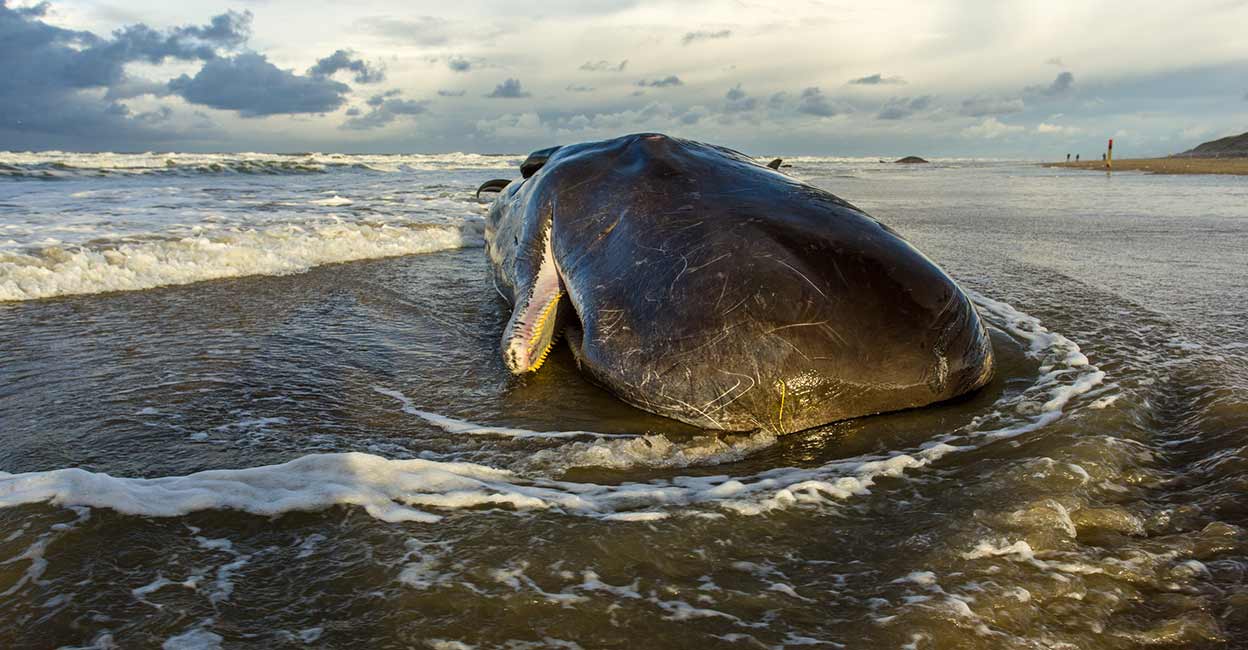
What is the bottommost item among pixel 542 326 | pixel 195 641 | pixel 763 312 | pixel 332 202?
pixel 195 641

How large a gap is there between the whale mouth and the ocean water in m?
0.11

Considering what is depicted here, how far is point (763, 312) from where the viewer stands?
3174mm

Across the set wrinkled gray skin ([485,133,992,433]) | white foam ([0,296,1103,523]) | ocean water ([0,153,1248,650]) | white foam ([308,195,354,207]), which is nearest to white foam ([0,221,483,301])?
ocean water ([0,153,1248,650])

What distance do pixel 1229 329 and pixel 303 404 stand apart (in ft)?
17.0

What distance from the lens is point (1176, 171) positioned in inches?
1036

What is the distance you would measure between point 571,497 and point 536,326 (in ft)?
5.41

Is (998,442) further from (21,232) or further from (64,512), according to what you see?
(21,232)

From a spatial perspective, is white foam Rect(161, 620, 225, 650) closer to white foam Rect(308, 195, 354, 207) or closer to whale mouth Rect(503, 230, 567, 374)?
whale mouth Rect(503, 230, 567, 374)

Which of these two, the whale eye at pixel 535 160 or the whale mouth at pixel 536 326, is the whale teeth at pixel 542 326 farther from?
the whale eye at pixel 535 160

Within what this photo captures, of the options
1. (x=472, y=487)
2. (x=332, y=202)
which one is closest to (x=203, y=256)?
(x=472, y=487)

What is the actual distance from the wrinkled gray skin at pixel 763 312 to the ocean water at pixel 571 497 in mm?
152

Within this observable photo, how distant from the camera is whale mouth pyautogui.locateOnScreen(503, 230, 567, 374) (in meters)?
4.08

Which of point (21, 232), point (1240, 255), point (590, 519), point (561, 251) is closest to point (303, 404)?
point (561, 251)

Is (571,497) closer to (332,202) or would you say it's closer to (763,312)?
(763,312)
